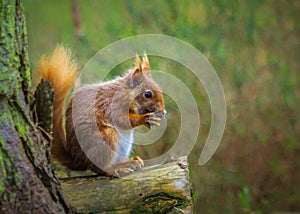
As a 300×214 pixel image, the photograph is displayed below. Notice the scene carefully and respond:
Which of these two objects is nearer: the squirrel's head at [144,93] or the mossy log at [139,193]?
the mossy log at [139,193]

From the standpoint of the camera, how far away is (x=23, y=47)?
7.51 ft

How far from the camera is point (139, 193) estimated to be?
2.40 m

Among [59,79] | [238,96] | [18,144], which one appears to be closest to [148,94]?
[59,79]

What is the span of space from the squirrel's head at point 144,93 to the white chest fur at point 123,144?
0.12 meters

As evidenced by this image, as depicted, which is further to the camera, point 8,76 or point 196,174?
point 196,174

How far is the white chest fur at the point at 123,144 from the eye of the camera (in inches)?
111

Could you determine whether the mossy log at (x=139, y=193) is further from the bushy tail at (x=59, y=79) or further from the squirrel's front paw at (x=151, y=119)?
the bushy tail at (x=59, y=79)

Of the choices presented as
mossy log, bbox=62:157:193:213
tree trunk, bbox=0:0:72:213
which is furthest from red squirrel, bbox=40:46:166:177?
tree trunk, bbox=0:0:72:213

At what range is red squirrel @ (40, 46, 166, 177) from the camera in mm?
2732

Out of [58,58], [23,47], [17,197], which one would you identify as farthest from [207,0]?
[17,197]

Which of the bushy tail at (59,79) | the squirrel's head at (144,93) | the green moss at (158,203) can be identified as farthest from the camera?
the squirrel's head at (144,93)

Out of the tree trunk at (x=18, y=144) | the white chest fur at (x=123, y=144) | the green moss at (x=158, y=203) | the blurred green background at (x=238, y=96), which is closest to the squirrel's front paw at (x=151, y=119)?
the white chest fur at (x=123, y=144)

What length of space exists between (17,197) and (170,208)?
60 cm

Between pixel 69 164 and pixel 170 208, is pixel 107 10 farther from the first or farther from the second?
pixel 170 208
